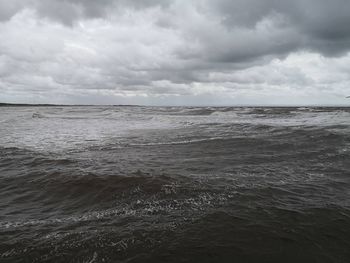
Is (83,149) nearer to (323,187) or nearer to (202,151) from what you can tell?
(202,151)

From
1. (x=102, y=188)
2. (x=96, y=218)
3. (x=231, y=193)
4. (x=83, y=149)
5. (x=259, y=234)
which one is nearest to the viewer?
(x=259, y=234)

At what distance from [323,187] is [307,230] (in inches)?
125

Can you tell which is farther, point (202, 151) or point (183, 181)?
point (202, 151)

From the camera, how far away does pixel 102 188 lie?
827 centimetres

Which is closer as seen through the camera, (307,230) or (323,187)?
(307,230)

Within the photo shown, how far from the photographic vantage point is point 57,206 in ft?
23.7

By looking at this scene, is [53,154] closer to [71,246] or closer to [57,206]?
[57,206]

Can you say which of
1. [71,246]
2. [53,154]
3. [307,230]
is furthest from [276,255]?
[53,154]

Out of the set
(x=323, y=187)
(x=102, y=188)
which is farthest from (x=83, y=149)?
(x=323, y=187)

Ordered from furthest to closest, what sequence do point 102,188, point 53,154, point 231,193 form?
point 53,154 < point 102,188 < point 231,193

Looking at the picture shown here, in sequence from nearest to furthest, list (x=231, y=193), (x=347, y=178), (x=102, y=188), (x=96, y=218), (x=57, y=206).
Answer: (x=96, y=218) < (x=57, y=206) < (x=231, y=193) < (x=102, y=188) < (x=347, y=178)

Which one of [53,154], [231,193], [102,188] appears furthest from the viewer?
[53,154]

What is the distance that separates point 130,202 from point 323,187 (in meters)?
5.52

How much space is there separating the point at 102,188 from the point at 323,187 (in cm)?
633
